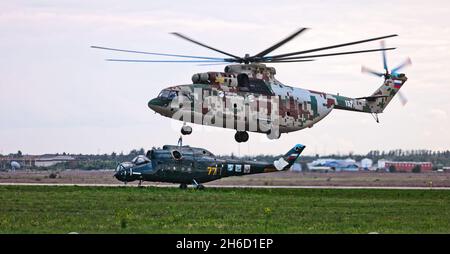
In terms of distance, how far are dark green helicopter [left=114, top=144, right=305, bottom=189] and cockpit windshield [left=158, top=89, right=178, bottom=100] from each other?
8.03 metres

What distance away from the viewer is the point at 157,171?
59.8 m

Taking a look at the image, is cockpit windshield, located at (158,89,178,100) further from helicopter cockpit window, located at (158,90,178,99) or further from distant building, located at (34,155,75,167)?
distant building, located at (34,155,75,167)

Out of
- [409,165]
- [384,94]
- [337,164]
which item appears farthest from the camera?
[337,164]

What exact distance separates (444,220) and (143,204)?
13.2 metres

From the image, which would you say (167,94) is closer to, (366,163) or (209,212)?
(209,212)

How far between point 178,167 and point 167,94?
28.4ft

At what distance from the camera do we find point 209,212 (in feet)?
125

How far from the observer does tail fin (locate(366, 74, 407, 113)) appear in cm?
6284

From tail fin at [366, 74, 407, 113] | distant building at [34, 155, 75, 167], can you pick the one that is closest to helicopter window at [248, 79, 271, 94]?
tail fin at [366, 74, 407, 113]

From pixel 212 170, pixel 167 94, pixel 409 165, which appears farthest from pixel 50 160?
pixel 167 94

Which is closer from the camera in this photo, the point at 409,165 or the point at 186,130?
the point at 186,130

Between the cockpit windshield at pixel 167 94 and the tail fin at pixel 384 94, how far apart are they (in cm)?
1551
